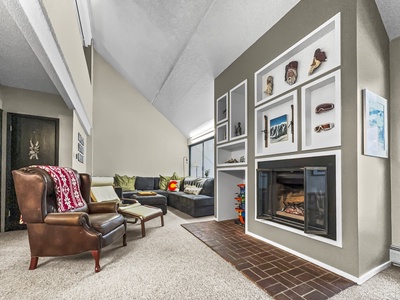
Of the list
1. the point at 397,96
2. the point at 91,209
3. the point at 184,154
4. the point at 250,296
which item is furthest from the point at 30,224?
the point at 184,154

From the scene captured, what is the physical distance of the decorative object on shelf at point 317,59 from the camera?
2355 mm

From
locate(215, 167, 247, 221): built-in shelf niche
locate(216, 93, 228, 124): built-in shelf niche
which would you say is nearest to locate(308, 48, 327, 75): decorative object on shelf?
locate(216, 93, 228, 124): built-in shelf niche

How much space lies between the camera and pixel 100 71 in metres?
6.72

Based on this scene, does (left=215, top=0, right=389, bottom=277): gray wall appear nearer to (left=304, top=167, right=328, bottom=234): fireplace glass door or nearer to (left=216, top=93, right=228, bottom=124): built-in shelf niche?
(left=304, top=167, right=328, bottom=234): fireplace glass door

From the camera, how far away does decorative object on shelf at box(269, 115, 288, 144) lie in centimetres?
291

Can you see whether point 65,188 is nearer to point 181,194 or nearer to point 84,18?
point 181,194

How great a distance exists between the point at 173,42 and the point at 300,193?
3.60 metres

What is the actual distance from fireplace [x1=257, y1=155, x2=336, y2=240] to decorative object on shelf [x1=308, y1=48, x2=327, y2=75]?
1045 millimetres

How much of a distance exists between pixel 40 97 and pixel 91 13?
253 cm

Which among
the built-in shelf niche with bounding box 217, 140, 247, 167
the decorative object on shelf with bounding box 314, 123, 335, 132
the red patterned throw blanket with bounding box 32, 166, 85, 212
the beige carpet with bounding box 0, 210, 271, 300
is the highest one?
the decorative object on shelf with bounding box 314, 123, 335, 132

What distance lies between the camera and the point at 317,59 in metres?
2.39

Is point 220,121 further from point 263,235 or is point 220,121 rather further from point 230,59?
point 263,235

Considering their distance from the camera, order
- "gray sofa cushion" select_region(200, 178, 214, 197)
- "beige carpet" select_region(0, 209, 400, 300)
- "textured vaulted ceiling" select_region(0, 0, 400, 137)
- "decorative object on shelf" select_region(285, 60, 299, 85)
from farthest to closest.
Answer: "gray sofa cushion" select_region(200, 178, 214, 197)
"textured vaulted ceiling" select_region(0, 0, 400, 137)
"decorative object on shelf" select_region(285, 60, 299, 85)
"beige carpet" select_region(0, 209, 400, 300)

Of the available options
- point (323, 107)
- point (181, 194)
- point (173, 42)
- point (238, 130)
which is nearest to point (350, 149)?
point (323, 107)
